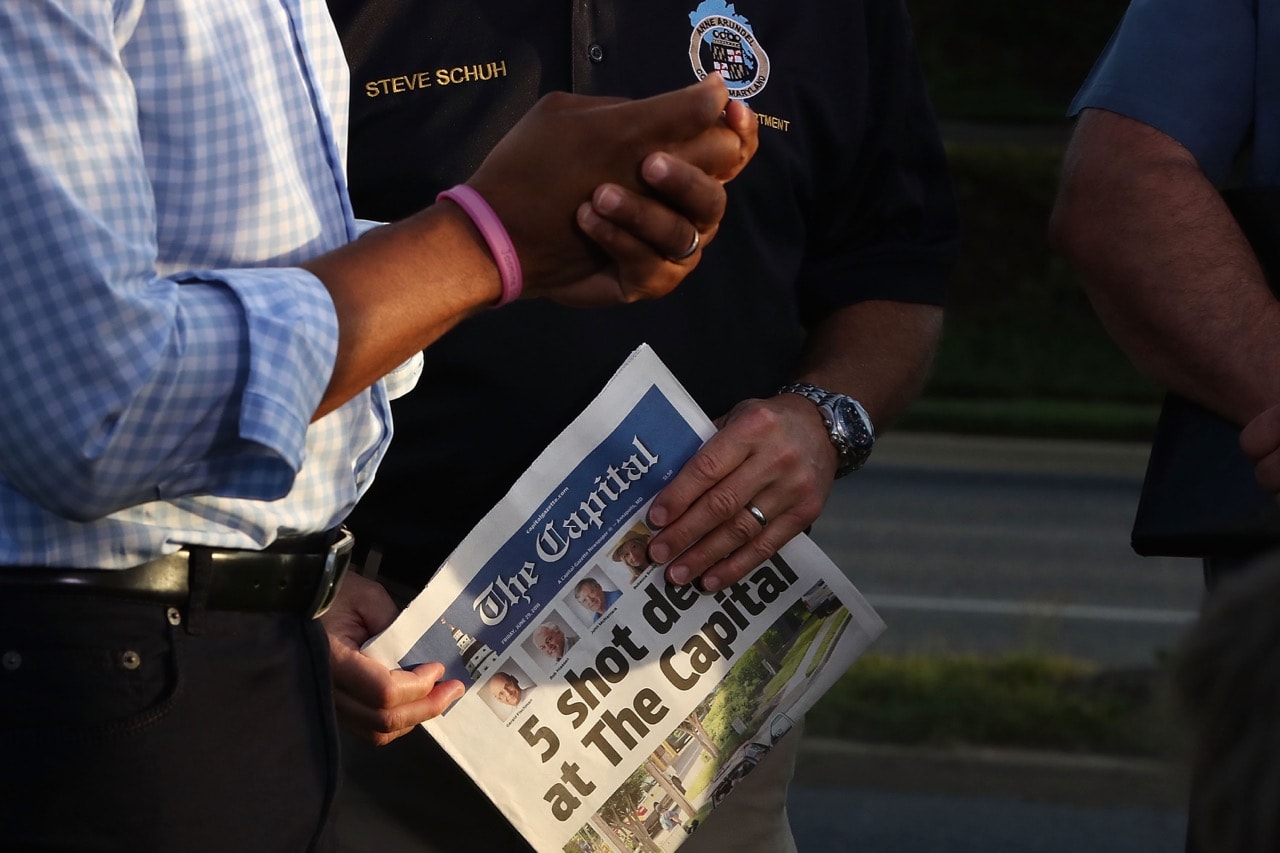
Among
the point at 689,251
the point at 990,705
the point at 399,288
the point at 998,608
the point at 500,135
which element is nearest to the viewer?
the point at 399,288

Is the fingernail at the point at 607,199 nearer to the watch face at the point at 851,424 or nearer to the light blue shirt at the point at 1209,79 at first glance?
the watch face at the point at 851,424

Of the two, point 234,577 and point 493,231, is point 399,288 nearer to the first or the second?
point 493,231

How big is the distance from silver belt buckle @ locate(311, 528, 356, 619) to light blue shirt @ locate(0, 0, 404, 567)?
9 cm

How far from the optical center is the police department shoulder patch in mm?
2299

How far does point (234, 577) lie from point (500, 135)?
93cm

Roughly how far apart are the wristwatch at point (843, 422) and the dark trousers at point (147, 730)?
3.27 ft

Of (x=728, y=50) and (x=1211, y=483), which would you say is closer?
(x=1211, y=483)

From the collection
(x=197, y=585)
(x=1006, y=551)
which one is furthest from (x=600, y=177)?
(x=1006, y=551)

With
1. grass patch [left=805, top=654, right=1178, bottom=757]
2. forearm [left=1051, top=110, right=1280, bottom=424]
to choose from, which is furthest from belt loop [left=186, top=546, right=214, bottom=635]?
grass patch [left=805, top=654, right=1178, bottom=757]

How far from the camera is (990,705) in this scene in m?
5.23

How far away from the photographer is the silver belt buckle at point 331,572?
1545 millimetres

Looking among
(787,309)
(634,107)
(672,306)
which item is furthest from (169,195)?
(787,309)

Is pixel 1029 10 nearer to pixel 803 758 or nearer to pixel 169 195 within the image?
pixel 803 758

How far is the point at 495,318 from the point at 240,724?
2.84 feet
